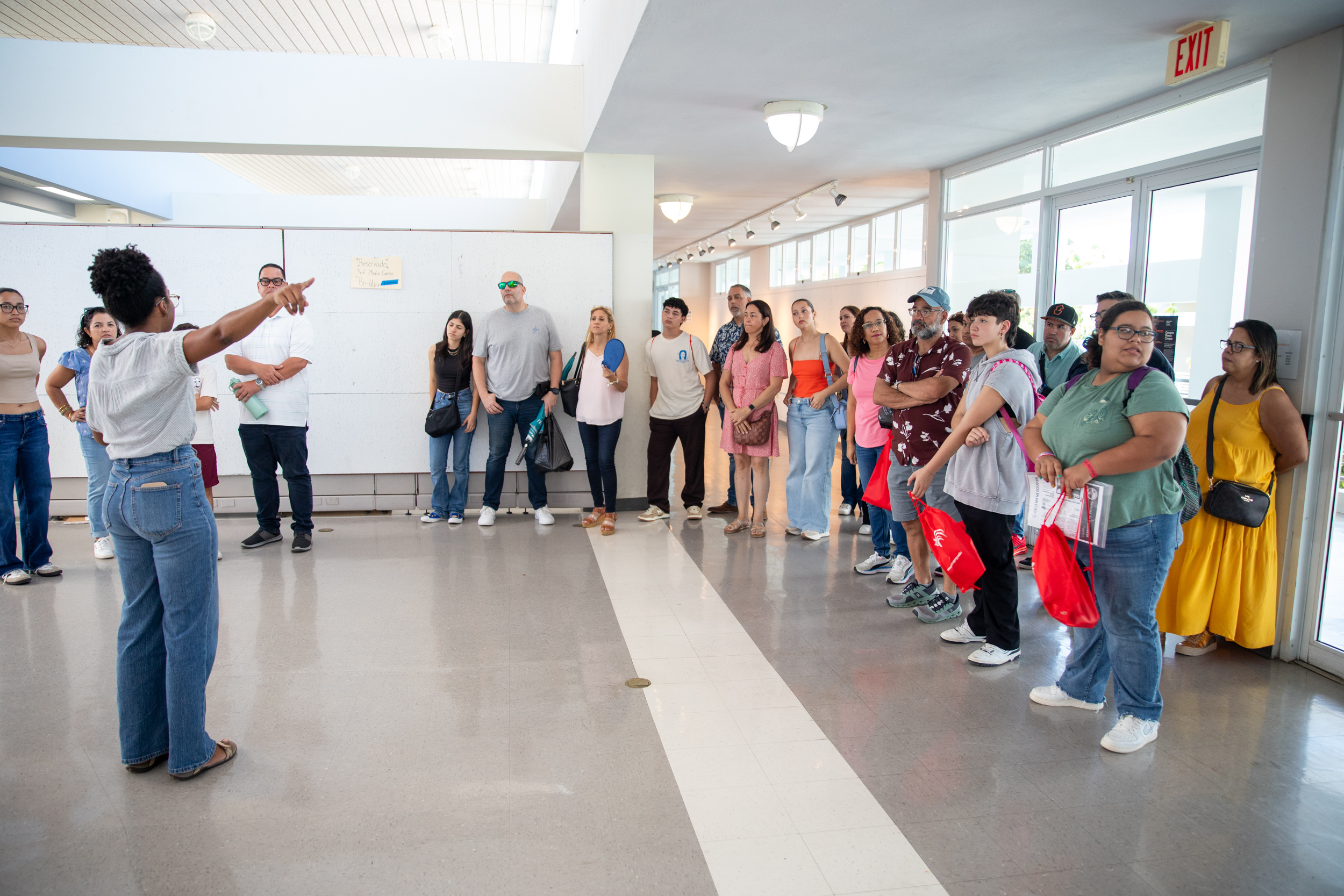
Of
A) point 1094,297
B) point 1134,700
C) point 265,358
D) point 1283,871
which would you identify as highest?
point 1094,297

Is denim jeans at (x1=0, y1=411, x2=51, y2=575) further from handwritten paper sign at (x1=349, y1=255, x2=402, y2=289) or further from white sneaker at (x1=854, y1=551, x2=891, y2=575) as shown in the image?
white sneaker at (x1=854, y1=551, x2=891, y2=575)

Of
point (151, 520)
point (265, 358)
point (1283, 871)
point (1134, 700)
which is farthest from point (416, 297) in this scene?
point (1283, 871)

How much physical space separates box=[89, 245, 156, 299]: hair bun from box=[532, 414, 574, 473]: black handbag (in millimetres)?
3503

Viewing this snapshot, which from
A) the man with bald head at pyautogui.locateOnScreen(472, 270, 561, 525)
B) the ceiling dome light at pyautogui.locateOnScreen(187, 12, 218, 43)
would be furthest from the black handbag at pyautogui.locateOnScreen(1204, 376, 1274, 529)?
the ceiling dome light at pyautogui.locateOnScreen(187, 12, 218, 43)

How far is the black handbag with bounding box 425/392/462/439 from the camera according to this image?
5.78 m

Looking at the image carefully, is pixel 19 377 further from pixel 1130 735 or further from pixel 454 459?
pixel 1130 735

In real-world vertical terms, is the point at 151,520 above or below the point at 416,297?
below

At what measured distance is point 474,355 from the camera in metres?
5.79

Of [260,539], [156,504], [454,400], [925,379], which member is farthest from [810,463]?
[156,504]

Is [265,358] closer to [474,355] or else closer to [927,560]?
[474,355]

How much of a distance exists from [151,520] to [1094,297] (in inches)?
209

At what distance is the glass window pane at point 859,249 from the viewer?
1041 centimetres

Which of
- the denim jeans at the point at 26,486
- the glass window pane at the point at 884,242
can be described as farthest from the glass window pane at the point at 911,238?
the denim jeans at the point at 26,486

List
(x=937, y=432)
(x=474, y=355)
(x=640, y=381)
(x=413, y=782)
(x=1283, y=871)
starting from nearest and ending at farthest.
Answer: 1. (x=1283, y=871)
2. (x=413, y=782)
3. (x=937, y=432)
4. (x=474, y=355)
5. (x=640, y=381)
